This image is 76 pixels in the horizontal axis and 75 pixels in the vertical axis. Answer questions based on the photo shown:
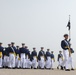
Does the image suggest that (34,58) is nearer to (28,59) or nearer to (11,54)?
(28,59)

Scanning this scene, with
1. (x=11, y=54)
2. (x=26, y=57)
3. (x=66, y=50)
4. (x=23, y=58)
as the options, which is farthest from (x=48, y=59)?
(x=66, y=50)

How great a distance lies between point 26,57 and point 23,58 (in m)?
1.14

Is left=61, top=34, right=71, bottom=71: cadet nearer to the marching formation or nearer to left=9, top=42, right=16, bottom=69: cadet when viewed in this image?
the marching formation

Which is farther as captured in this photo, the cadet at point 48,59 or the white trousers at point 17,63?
the cadet at point 48,59

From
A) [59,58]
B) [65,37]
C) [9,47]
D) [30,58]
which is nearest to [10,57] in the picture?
[9,47]

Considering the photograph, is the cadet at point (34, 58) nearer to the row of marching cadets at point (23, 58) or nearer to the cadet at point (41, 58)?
the row of marching cadets at point (23, 58)

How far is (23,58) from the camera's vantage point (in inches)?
895

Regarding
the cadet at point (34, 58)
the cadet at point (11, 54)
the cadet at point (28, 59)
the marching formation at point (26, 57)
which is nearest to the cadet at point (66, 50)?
the marching formation at point (26, 57)

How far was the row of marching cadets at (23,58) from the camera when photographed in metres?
21.7

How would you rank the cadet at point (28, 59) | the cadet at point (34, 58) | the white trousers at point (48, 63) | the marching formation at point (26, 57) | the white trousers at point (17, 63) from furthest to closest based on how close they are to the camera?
the white trousers at point (48, 63), the cadet at point (34, 58), the cadet at point (28, 59), the white trousers at point (17, 63), the marching formation at point (26, 57)

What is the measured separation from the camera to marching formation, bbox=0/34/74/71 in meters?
18.9

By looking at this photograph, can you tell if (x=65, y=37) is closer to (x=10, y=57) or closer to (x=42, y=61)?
(x=10, y=57)

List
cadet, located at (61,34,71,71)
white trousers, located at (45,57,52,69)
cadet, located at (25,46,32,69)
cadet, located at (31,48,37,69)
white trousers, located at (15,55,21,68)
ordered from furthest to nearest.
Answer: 1. white trousers, located at (45,57,52,69)
2. cadet, located at (31,48,37,69)
3. cadet, located at (25,46,32,69)
4. white trousers, located at (15,55,21,68)
5. cadet, located at (61,34,71,71)

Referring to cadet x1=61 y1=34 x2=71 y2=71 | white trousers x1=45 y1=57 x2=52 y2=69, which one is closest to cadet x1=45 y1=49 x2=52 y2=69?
white trousers x1=45 y1=57 x2=52 y2=69
